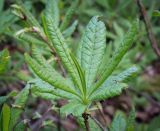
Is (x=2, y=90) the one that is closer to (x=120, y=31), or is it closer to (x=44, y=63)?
(x=120, y=31)

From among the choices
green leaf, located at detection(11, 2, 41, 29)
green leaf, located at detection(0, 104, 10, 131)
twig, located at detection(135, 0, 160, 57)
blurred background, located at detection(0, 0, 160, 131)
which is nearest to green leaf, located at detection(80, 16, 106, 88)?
green leaf, located at detection(0, 104, 10, 131)

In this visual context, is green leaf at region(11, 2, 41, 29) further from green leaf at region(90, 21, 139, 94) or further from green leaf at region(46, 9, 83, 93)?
green leaf at region(90, 21, 139, 94)

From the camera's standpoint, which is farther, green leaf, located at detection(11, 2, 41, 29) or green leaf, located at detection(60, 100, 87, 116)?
green leaf, located at detection(11, 2, 41, 29)

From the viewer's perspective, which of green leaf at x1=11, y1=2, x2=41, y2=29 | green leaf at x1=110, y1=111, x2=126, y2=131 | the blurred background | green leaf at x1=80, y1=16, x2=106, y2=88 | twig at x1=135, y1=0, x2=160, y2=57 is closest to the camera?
green leaf at x1=80, y1=16, x2=106, y2=88

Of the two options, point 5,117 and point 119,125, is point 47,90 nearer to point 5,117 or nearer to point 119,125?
point 5,117

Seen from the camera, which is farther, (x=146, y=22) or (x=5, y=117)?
(x=146, y=22)

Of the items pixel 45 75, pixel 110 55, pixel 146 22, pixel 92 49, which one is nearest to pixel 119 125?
pixel 92 49

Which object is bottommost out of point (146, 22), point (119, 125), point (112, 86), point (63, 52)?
point (119, 125)
